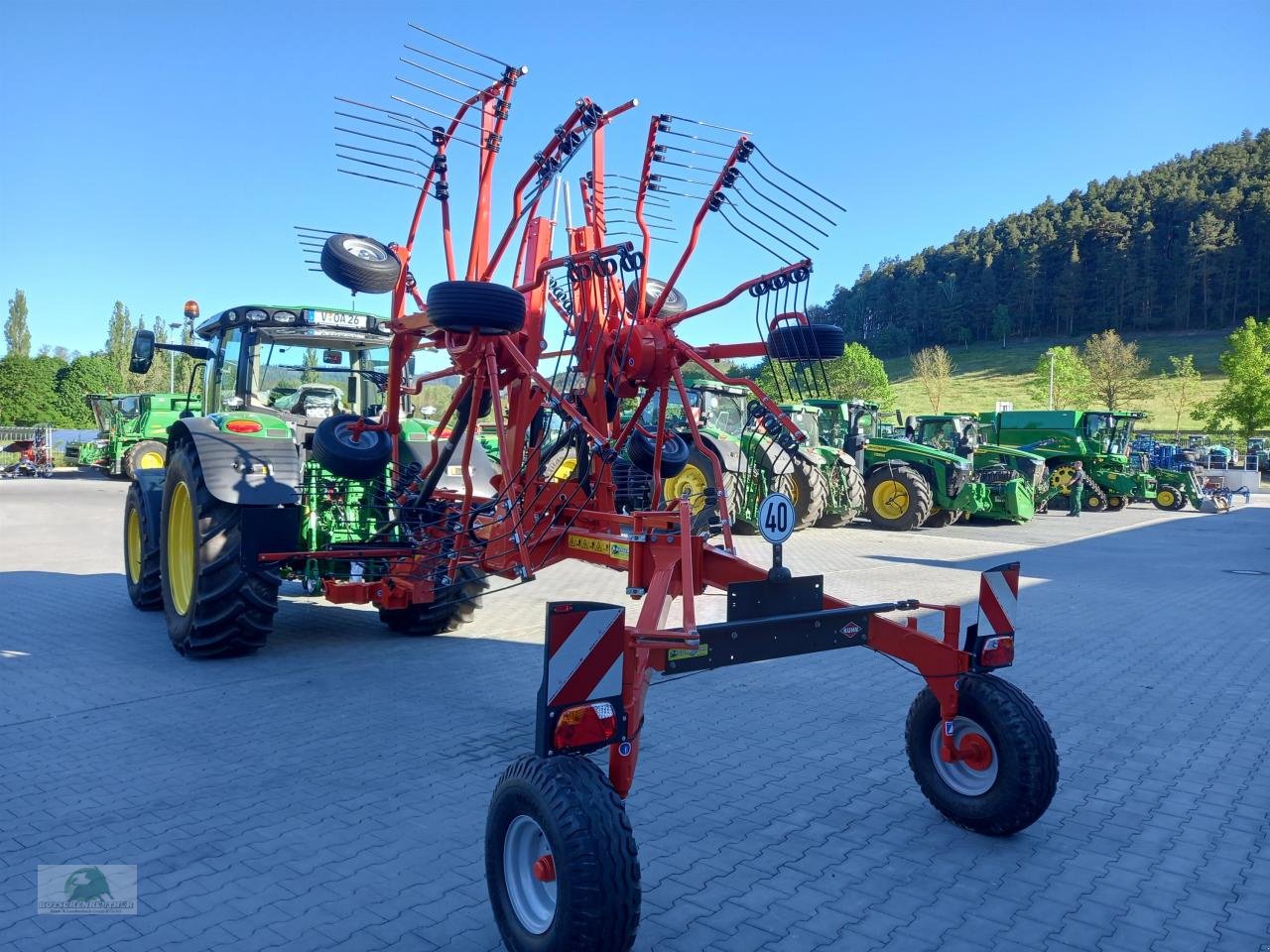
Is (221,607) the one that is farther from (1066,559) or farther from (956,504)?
(956,504)

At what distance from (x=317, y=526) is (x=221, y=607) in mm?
800

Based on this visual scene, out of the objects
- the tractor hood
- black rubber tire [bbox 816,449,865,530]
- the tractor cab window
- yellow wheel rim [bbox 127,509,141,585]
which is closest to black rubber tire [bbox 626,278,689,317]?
the tractor cab window

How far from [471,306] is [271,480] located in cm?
260

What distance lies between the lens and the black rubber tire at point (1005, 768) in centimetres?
347

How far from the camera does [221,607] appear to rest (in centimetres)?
585

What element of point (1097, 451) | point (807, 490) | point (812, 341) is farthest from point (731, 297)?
point (1097, 451)

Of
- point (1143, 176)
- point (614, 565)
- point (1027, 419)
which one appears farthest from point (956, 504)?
point (1143, 176)

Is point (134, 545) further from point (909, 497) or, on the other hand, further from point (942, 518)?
point (942, 518)

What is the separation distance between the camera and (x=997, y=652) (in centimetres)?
374

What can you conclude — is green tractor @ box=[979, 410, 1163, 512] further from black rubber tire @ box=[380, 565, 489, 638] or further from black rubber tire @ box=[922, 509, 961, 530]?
black rubber tire @ box=[380, 565, 489, 638]

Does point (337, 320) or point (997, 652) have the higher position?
point (337, 320)

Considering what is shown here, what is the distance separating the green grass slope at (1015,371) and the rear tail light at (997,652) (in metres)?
49.4


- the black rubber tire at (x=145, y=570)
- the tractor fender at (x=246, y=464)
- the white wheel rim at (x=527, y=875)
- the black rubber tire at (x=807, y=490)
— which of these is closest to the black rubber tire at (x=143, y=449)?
the black rubber tire at (x=807, y=490)

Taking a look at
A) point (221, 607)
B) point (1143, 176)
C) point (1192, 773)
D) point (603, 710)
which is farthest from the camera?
point (1143, 176)
